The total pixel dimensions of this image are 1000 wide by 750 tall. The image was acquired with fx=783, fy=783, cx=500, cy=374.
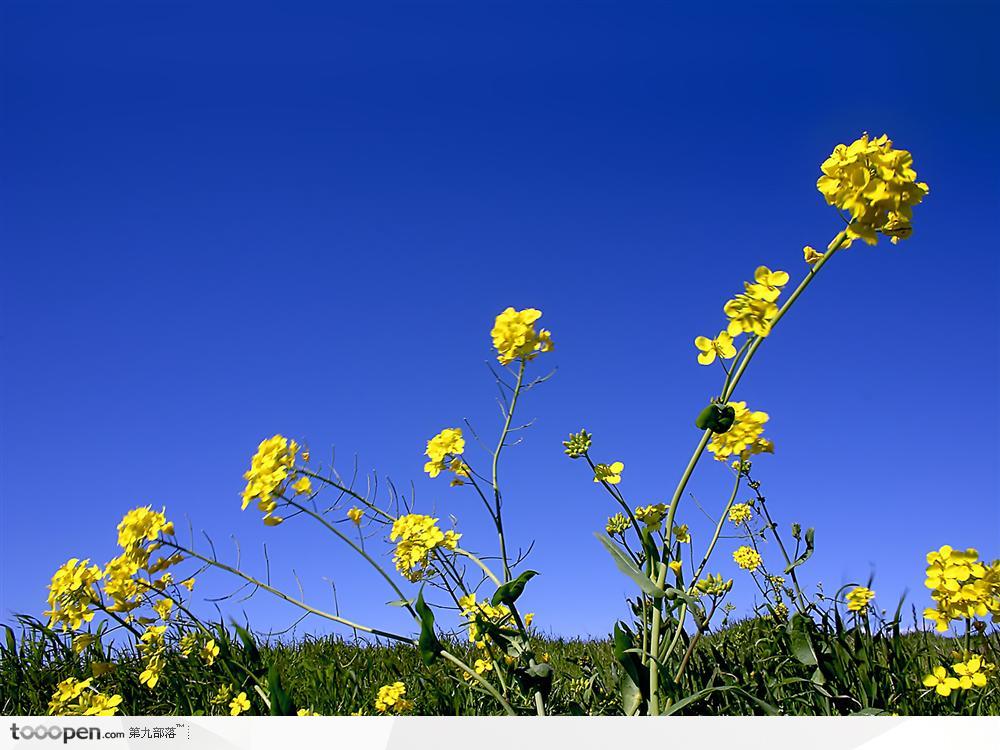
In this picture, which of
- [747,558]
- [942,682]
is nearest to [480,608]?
[747,558]

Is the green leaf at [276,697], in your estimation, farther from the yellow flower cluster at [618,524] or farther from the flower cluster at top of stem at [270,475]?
the yellow flower cluster at [618,524]

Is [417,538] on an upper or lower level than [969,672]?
upper

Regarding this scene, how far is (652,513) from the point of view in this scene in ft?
8.34

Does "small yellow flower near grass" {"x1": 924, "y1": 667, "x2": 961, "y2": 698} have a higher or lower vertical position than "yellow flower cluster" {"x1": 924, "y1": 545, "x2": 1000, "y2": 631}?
lower

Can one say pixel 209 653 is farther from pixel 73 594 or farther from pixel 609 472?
pixel 609 472

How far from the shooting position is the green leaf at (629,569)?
207 centimetres

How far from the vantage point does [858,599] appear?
9.87ft

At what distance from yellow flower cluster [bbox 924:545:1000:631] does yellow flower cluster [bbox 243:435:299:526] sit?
77.9 inches

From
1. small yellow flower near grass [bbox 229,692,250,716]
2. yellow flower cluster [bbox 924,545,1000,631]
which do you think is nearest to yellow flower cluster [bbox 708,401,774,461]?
yellow flower cluster [bbox 924,545,1000,631]

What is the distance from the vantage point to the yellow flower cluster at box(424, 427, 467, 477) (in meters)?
2.74

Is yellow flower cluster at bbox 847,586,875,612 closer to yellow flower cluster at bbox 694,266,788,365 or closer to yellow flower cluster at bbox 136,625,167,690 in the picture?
yellow flower cluster at bbox 694,266,788,365

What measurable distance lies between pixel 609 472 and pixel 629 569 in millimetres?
500

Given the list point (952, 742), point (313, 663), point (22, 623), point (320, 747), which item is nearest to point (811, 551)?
point (952, 742)

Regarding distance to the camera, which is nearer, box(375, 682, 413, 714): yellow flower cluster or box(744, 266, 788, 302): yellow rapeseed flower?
box(744, 266, 788, 302): yellow rapeseed flower
